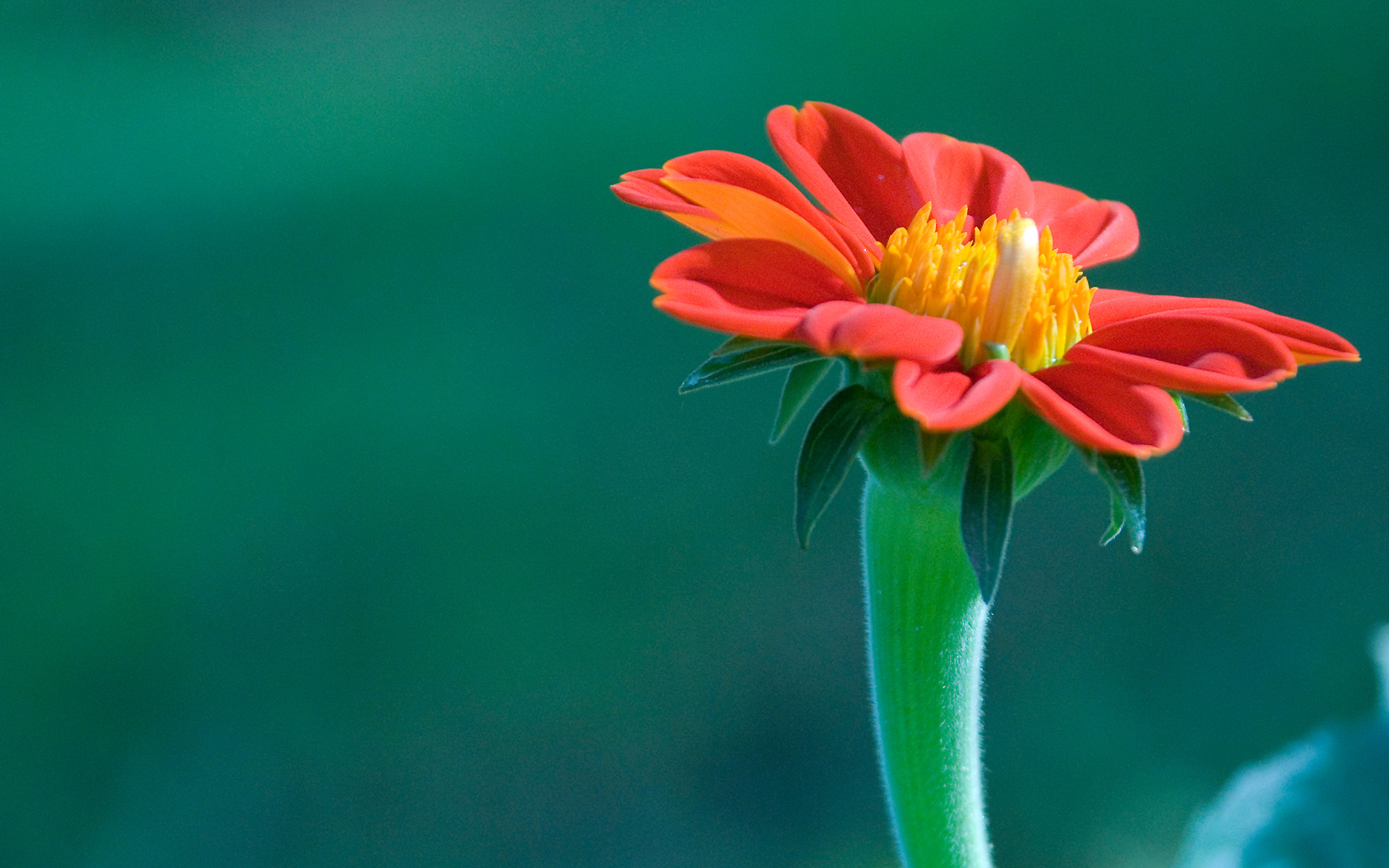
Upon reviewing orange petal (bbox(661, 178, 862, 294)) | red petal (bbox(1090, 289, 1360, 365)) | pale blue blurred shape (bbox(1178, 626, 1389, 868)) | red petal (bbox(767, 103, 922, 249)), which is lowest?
pale blue blurred shape (bbox(1178, 626, 1389, 868))

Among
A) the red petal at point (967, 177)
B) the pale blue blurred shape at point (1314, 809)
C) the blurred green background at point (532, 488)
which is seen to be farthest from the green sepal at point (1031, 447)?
the blurred green background at point (532, 488)

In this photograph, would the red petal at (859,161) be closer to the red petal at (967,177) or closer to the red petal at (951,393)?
the red petal at (967,177)

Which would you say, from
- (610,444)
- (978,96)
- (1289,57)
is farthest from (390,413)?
(1289,57)

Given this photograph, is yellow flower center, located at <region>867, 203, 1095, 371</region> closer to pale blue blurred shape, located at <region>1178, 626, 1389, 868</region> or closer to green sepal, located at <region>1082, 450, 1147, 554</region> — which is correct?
green sepal, located at <region>1082, 450, 1147, 554</region>

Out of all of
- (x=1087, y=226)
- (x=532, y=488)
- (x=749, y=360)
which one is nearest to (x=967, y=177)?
(x=1087, y=226)

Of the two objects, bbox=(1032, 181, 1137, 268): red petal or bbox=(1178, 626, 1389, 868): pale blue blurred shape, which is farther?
bbox=(1178, 626, 1389, 868): pale blue blurred shape

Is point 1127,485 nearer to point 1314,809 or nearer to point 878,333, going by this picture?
point 878,333

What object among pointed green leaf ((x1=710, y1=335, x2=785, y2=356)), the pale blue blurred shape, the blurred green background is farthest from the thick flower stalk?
the blurred green background
